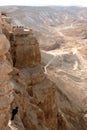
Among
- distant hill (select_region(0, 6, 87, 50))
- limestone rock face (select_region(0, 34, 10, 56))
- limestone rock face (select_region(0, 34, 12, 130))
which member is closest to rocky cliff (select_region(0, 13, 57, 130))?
limestone rock face (select_region(0, 34, 12, 130))

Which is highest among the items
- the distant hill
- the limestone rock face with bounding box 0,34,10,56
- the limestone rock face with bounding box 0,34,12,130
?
the limestone rock face with bounding box 0,34,10,56

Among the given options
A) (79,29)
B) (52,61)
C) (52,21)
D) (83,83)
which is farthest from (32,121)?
(52,21)

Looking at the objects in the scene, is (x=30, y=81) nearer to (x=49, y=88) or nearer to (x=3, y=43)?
(x=49, y=88)

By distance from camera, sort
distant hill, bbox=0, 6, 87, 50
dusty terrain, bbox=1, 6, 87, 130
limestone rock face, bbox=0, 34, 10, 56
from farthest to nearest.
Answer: distant hill, bbox=0, 6, 87, 50 < dusty terrain, bbox=1, 6, 87, 130 < limestone rock face, bbox=0, 34, 10, 56

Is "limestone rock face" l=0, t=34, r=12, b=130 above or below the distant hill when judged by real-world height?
above

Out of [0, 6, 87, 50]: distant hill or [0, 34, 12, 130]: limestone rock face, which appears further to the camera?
[0, 6, 87, 50]: distant hill

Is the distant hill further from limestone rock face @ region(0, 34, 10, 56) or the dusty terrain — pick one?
limestone rock face @ region(0, 34, 10, 56)

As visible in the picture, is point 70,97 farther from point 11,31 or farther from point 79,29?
point 79,29

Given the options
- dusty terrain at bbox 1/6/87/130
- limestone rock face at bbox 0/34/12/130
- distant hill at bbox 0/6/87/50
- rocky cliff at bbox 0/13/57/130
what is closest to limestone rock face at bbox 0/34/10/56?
limestone rock face at bbox 0/34/12/130

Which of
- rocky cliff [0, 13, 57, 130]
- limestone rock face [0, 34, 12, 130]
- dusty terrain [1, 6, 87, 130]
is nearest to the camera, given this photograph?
limestone rock face [0, 34, 12, 130]

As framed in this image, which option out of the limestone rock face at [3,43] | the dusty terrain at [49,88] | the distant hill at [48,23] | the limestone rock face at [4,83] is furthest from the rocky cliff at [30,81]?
the distant hill at [48,23]

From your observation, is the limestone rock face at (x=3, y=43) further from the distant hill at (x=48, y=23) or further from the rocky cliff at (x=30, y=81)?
the distant hill at (x=48, y=23)
